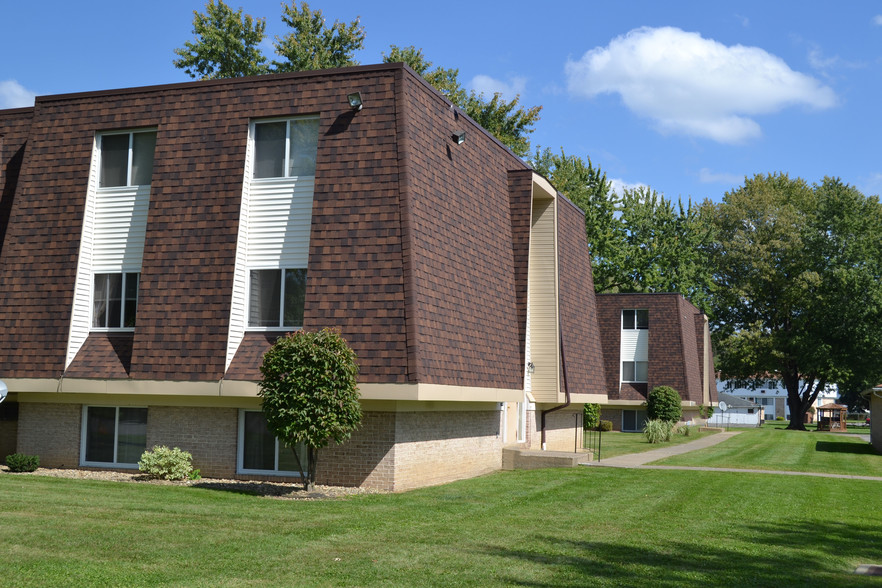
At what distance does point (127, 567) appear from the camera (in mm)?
9938

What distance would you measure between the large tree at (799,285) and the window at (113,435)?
190 feet

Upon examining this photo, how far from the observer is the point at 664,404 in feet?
157

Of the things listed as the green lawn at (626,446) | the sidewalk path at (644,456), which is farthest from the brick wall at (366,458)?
the green lawn at (626,446)

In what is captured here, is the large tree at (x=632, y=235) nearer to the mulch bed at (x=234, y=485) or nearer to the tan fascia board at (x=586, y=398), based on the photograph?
the tan fascia board at (x=586, y=398)

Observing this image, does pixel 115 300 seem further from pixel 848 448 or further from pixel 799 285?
pixel 799 285

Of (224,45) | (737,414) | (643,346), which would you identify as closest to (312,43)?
(224,45)

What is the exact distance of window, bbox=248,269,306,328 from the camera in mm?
19391

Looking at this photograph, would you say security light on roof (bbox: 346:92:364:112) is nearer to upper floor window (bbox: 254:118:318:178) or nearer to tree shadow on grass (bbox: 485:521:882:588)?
upper floor window (bbox: 254:118:318:178)

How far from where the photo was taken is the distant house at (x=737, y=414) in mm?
90406

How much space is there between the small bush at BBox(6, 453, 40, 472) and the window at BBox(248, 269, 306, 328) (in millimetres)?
5742

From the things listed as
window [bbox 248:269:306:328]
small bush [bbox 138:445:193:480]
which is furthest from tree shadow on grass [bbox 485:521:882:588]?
small bush [bbox 138:445:193:480]

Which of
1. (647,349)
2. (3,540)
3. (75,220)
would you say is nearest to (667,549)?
(3,540)

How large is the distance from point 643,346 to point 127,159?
3749cm

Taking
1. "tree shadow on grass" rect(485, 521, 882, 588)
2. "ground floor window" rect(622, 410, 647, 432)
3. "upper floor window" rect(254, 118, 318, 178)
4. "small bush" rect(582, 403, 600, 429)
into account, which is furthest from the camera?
"ground floor window" rect(622, 410, 647, 432)
